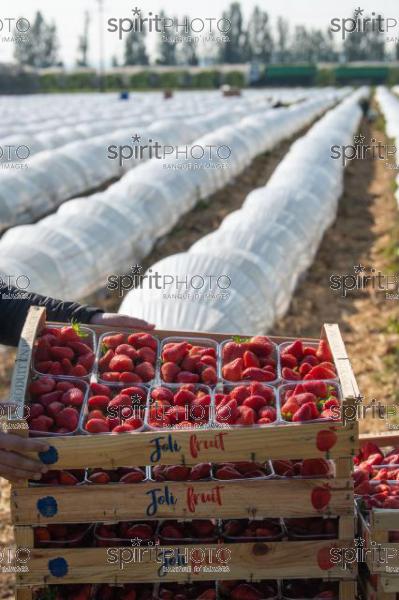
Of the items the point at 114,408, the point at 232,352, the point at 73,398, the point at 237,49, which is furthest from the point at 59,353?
the point at 237,49

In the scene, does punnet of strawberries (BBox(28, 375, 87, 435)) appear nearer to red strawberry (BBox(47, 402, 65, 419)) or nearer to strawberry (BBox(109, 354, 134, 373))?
red strawberry (BBox(47, 402, 65, 419))

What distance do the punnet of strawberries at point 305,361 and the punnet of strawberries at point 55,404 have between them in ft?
3.06

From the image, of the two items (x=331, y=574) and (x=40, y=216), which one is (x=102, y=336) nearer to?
(x=331, y=574)

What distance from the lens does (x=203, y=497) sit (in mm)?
3180

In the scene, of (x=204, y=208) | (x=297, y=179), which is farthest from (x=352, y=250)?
A: (x=204, y=208)

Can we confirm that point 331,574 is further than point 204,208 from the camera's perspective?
No

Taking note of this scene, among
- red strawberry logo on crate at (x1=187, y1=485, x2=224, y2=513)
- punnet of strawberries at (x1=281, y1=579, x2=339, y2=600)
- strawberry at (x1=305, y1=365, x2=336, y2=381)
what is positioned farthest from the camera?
strawberry at (x1=305, y1=365, x2=336, y2=381)

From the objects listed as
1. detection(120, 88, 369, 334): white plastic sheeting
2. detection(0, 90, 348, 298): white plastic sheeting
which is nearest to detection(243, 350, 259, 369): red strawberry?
detection(120, 88, 369, 334): white plastic sheeting

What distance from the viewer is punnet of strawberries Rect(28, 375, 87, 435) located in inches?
129

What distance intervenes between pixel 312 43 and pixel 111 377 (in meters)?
110

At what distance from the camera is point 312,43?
107 meters

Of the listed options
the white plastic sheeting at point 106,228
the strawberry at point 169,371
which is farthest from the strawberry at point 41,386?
the white plastic sheeting at point 106,228

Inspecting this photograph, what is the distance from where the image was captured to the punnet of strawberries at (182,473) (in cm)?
326

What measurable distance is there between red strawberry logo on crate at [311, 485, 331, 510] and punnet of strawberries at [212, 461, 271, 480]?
0.22m
